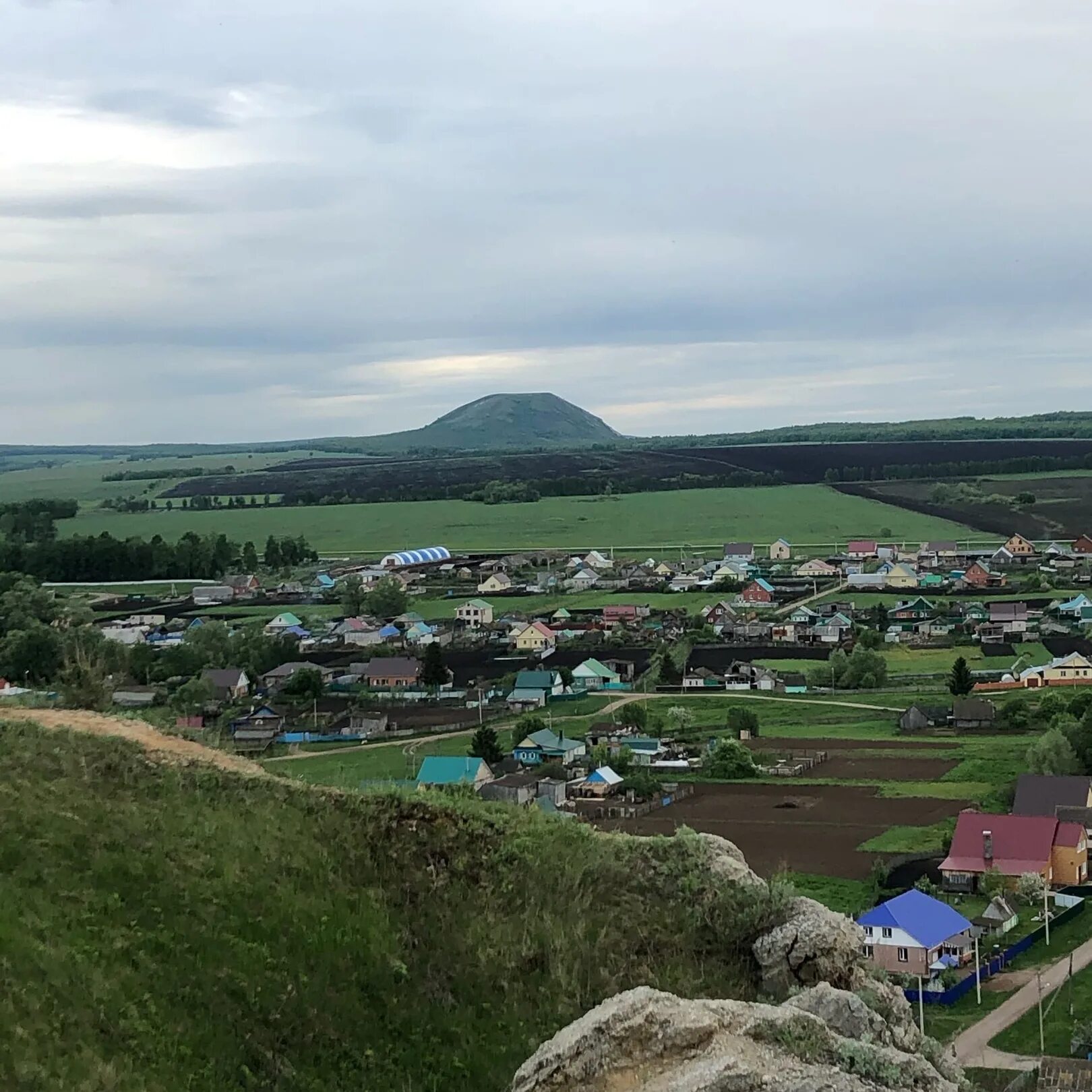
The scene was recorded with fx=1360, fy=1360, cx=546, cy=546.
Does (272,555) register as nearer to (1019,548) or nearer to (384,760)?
(1019,548)

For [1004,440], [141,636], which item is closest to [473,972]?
[141,636]

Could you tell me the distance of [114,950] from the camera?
9.77m

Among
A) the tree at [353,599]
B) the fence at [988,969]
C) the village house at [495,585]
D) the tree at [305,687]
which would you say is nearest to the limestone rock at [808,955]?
the fence at [988,969]

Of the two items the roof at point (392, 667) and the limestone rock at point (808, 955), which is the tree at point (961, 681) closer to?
the roof at point (392, 667)

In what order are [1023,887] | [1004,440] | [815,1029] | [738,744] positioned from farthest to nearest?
[1004,440], [738,744], [1023,887], [815,1029]

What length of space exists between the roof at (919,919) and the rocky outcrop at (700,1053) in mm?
15859

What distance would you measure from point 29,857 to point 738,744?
3124cm

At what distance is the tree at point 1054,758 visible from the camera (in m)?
35.5

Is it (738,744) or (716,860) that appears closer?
(716,860)

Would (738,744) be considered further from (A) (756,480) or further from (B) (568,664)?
(A) (756,480)

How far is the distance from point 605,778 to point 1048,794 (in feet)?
38.7

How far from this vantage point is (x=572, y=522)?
125 m

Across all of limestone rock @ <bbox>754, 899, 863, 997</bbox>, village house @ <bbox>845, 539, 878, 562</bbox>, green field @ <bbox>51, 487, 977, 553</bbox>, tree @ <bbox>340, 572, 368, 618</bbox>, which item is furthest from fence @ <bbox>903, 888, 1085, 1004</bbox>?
green field @ <bbox>51, 487, 977, 553</bbox>

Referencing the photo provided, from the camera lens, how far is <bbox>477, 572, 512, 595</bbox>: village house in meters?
85.5
